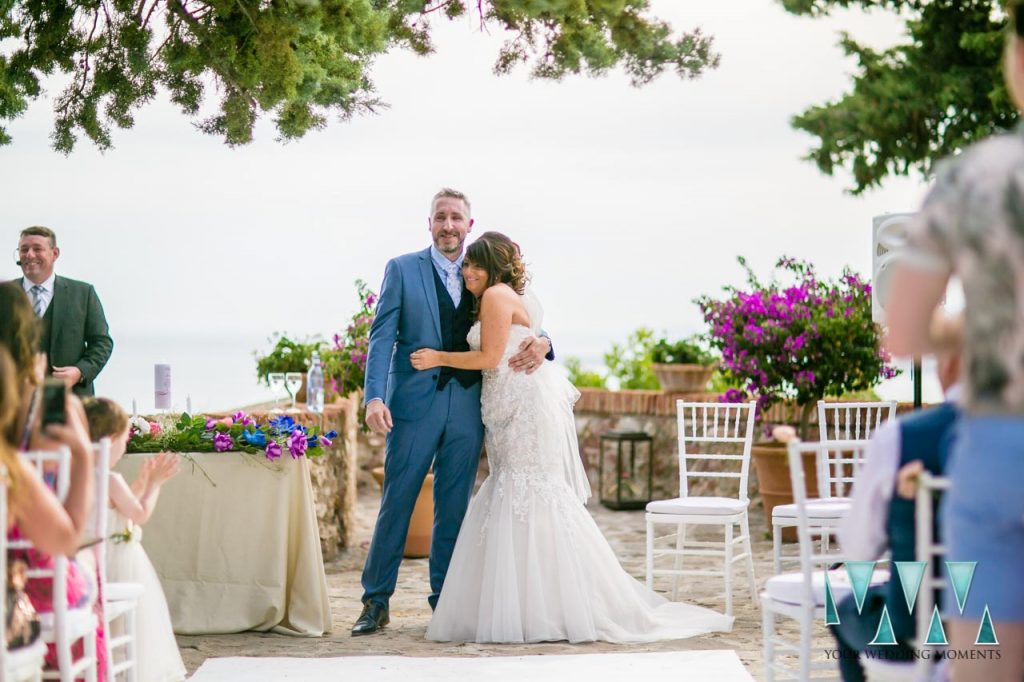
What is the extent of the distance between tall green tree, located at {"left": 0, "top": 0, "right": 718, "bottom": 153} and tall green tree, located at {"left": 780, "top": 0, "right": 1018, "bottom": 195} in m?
2.65

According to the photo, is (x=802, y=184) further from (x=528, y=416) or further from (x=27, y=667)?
(x=27, y=667)

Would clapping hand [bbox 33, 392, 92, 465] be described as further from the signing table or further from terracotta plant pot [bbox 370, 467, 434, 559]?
terracotta plant pot [bbox 370, 467, 434, 559]

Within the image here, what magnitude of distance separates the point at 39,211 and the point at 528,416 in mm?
3727

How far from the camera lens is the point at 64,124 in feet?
21.8

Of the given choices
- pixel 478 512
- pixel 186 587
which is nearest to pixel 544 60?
pixel 478 512

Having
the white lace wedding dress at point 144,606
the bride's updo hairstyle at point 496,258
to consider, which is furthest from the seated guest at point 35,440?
the bride's updo hairstyle at point 496,258

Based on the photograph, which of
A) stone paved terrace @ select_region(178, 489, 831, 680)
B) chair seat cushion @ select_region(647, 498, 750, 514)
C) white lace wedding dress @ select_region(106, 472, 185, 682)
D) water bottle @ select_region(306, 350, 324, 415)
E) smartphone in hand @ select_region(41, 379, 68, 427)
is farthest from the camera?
water bottle @ select_region(306, 350, 324, 415)

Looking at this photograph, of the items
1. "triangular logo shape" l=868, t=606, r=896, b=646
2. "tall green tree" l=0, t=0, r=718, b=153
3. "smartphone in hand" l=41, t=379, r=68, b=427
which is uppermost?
"tall green tree" l=0, t=0, r=718, b=153

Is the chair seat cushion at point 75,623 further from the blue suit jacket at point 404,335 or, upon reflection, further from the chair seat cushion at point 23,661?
the blue suit jacket at point 404,335

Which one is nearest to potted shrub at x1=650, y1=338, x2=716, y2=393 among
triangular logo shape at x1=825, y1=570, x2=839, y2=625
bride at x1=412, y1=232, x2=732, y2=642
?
bride at x1=412, y1=232, x2=732, y2=642

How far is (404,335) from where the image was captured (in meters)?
4.99

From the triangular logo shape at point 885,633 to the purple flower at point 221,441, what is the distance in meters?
2.93

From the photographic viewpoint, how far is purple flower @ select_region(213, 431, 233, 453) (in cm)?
477

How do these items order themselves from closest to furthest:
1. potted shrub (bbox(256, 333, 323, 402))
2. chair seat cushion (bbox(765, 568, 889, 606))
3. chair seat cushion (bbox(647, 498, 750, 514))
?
1. chair seat cushion (bbox(765, 568, 889, 606))
2. chair seat cushion (bbox(647, 498, 750, 514))
3. potted shrub (bbox(256, 333, 323, 402))
